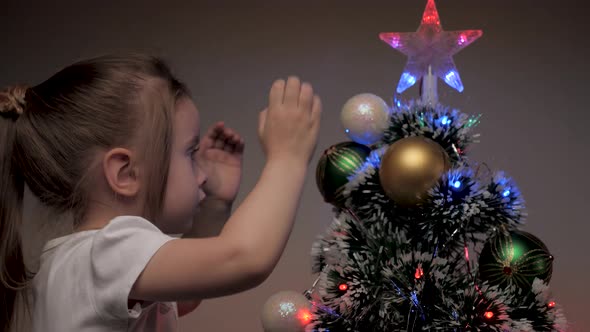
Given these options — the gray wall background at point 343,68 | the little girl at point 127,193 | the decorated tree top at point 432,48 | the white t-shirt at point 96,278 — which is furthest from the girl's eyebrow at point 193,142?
the gray wall background at point 343,68

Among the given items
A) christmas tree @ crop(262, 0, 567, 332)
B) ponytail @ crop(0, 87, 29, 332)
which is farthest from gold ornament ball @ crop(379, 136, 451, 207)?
ponytail @ crop(0, 87, 29, 332)

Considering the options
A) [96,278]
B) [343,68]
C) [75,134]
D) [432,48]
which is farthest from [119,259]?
[343,68]

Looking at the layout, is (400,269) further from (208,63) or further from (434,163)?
(208,63)

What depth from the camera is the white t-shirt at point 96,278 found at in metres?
0.67

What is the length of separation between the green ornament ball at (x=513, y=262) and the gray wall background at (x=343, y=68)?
97 centimetres

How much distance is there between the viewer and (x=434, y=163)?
3.33 ft

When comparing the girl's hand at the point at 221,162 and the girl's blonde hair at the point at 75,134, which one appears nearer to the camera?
the girl's blonde hair at the point at 75,134

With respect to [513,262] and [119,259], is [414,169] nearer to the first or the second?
[513,262]

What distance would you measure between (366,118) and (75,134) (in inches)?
22.1

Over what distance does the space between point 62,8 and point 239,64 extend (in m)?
Answer: 0.65

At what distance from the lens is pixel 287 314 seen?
1263 millimetres

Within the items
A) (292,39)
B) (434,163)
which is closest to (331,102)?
(292,39)

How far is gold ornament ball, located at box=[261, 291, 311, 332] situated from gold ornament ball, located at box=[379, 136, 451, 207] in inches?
13.6

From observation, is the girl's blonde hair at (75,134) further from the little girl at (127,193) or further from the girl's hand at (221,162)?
the girl's hand at (221,162)
